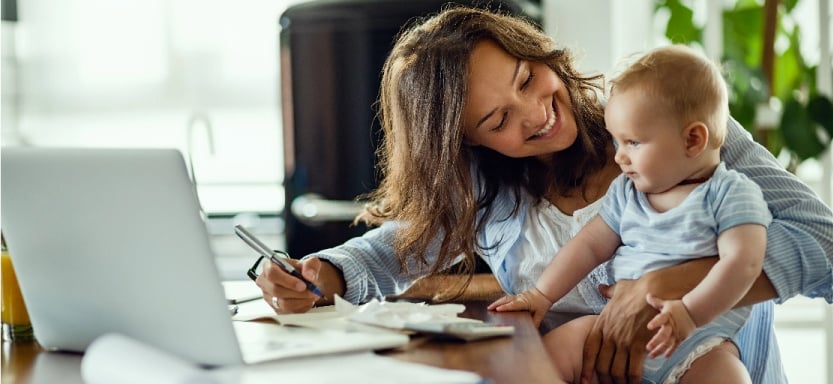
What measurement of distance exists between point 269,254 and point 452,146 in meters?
0.45

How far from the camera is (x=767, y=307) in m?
1.77

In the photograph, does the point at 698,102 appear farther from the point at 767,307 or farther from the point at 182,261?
the point at 182,261

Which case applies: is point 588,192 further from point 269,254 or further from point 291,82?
point 291,82

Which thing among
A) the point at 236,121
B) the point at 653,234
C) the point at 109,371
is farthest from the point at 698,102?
the point at 236,121

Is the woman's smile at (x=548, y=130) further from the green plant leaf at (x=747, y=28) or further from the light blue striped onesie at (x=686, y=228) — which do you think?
the green plant leaf at (x=747, y=28)

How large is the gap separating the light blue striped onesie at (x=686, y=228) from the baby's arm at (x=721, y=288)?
0.02 meters

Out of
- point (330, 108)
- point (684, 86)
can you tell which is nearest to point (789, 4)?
point (330, 108)

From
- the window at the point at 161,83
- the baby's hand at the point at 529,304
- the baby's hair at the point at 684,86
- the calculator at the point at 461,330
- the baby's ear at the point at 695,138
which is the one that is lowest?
the window at the point at 161,83


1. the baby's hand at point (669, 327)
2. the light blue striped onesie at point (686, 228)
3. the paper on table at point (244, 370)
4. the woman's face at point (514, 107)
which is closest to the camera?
the paper on table at point (244, 370)

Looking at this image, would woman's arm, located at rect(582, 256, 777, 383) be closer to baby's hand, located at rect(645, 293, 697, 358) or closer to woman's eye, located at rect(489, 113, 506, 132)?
baby's hand, located at rect(645, 293, 697, 358)

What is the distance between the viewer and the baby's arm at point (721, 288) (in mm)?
1447

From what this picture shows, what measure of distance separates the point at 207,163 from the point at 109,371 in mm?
3708

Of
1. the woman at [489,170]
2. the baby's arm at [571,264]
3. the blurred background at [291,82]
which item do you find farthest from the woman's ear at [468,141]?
the blurred background at [291,82]

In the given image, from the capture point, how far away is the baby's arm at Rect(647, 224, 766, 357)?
4.75ft
